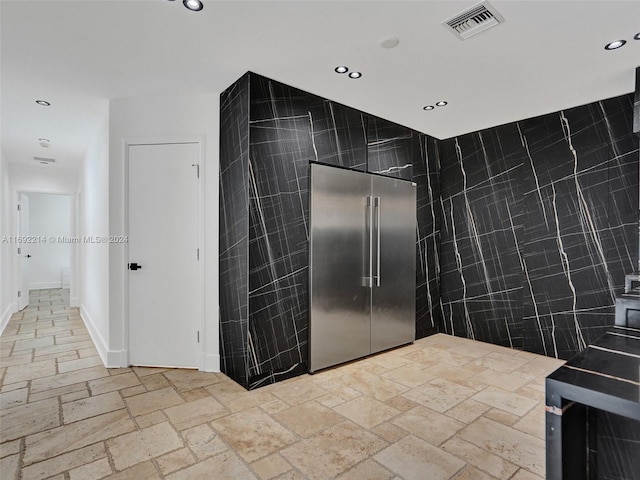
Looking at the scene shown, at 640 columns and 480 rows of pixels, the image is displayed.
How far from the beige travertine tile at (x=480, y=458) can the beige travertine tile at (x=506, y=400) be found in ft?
2.10

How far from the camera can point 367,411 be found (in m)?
2.55

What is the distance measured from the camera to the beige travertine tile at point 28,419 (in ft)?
7.43

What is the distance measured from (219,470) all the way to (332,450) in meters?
0.65

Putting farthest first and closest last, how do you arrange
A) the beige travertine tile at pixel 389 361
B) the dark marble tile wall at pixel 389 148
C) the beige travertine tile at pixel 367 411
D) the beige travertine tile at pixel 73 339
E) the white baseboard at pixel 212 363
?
the beige travertine tile at pixel 73 339
the dark marble tile wall at pixel 389 148
the beige travertine tile at pixel 389 361
the white baseboard at pixel 212 363
the beige travertine tile at pixel 367 411

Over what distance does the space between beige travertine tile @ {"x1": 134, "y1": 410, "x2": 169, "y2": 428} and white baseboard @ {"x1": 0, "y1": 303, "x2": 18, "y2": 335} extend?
3629 mm

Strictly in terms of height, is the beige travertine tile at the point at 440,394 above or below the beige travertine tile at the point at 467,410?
above

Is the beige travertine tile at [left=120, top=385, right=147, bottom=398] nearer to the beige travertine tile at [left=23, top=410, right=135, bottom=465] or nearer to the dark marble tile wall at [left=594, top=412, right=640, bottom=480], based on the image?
the beige travertine tile at [left=23, top=410, right=135, bottom=465]

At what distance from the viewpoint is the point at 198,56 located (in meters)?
2.59

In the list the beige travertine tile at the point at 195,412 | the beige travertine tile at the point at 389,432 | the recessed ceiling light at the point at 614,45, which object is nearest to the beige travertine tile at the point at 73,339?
the beige travertine tile at the point at 195,412

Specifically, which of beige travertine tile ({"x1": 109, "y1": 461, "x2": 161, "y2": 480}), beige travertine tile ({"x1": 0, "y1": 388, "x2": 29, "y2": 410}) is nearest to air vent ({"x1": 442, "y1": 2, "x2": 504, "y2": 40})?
beige travertine tile ({"x1": 109, "y1": 461, "x2": 161, "y2": 480})

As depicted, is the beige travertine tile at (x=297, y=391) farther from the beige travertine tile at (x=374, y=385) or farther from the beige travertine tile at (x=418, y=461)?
the beige travertine tile at (x=418, y=461)

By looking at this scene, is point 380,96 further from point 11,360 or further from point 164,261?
point 11,360

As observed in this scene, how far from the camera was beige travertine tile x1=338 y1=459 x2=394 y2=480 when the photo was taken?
1839mm

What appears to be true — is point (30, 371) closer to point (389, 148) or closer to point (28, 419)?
point (28, 419)
